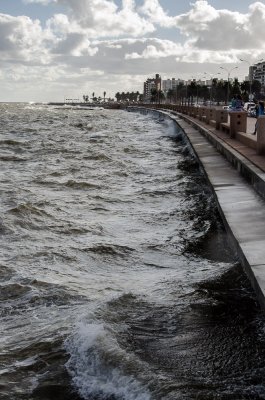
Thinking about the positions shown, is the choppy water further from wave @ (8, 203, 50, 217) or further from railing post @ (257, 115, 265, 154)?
railing post @ (257, 115, 265, 154)

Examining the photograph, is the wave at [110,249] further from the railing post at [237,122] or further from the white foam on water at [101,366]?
Result: the railing post at [237,122]

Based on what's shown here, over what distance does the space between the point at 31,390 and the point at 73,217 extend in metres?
5.99

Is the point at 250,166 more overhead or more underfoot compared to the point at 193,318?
more overhead

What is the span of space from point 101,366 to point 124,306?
132 centimetres

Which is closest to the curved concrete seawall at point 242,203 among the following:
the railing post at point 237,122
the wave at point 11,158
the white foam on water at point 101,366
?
the white foam on water at point 101,366

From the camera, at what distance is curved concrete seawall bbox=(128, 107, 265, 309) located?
5.52 metres

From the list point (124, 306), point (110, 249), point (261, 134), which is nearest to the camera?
point (124, 306)

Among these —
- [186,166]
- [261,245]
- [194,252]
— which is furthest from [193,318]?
[186,166]

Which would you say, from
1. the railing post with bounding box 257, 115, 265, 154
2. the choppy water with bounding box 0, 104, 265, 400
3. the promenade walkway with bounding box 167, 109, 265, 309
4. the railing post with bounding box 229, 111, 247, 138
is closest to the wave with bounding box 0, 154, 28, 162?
the railing post with bounding box 229, 111, 247, 138

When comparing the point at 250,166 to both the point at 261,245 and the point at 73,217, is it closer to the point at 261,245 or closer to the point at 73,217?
the point at 73,217

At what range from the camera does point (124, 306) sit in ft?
17.3

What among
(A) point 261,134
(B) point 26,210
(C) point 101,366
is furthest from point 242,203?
(C) point 101,366

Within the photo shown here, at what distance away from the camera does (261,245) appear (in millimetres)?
6020

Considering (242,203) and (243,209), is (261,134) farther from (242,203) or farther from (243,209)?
(243,209)
